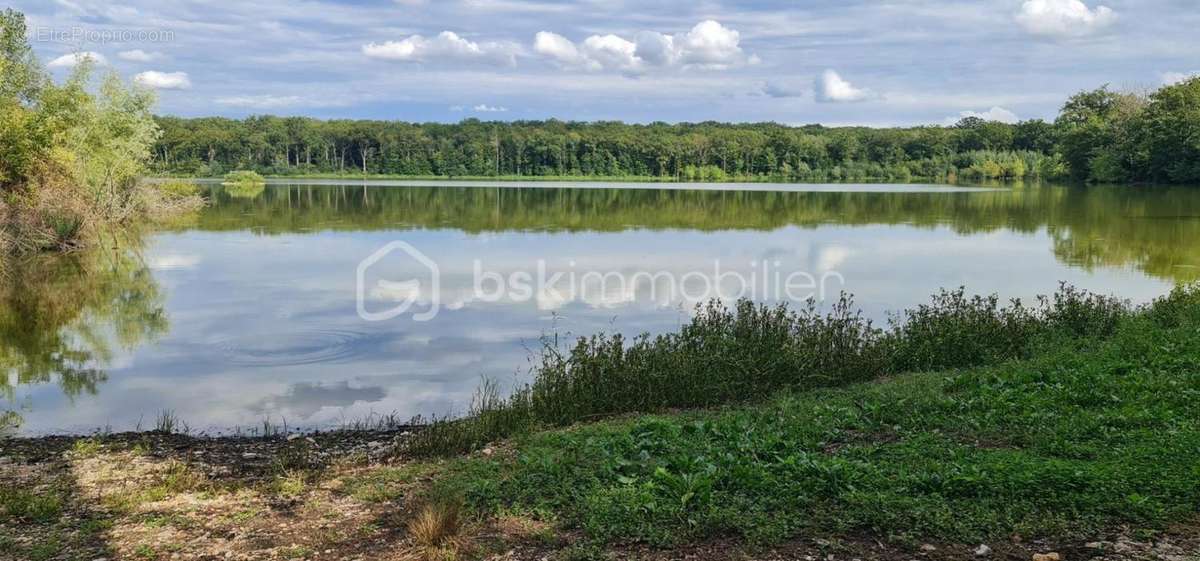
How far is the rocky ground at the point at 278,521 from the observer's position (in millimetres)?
4496

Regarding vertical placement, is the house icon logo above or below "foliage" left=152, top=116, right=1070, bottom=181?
below

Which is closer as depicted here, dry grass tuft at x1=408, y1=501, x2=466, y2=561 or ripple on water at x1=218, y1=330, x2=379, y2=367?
dry grass tuft at x1=408, y1=501, x2=466, y2=561

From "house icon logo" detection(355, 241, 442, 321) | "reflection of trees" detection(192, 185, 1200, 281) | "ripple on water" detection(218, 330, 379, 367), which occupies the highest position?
"reflection of trees" detection(192, 185, 1200, 281)

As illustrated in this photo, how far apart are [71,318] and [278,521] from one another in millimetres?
12310

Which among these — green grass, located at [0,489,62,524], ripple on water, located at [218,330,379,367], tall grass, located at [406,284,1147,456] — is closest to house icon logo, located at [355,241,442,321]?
ripple on water, located at [218,330,379,367]

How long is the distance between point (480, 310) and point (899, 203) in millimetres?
40529

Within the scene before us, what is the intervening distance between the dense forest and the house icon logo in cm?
9346

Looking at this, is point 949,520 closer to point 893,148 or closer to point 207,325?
point 207,325

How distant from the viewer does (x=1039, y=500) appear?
4.88m

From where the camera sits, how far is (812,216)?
128ft

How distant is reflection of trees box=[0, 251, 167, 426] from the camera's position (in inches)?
444

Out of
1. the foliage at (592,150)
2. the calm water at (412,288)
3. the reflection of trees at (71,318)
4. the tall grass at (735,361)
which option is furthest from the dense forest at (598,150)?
the tall grass at (735,361)

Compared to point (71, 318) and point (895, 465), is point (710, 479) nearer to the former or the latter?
point (895, 465)

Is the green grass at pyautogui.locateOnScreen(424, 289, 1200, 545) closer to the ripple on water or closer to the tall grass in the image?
the tall grass
